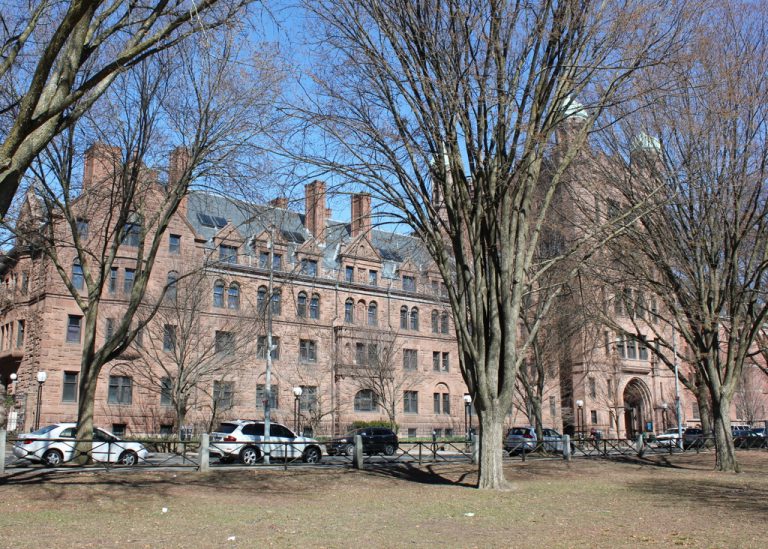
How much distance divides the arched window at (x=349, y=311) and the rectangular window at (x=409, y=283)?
5.35 m

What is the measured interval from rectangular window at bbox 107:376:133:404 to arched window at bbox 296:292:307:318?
12309 millimetres

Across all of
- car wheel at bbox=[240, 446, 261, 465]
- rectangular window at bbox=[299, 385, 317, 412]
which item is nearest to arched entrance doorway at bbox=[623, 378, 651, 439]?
rectangular window at bbox=[299, 385, 317, 412]

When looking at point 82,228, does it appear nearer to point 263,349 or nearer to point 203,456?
point 203,456

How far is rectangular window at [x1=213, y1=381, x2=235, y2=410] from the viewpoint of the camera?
4119 centimetres

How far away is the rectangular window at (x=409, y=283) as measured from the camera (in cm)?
5703

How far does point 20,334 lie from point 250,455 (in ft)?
76.1

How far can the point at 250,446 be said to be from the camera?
27.4 meters

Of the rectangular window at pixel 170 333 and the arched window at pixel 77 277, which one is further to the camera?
the arched window at pixel 77 277

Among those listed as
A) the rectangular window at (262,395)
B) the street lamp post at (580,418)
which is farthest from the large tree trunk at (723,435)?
the street lamp post at (580,418)

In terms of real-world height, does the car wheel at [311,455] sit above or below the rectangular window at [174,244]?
below

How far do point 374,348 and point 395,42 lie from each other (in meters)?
32.1

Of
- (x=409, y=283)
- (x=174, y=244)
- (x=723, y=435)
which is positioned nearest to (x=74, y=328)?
(x=174, y=244)

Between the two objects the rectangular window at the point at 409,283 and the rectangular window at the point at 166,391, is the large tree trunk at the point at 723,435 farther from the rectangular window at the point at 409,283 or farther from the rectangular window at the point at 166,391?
the rectangular window at the point at 409,283

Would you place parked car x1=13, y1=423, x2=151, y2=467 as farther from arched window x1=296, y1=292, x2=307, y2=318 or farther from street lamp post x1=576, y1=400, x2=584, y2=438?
street lamp post x1=576, y1=400, x2=584, y2=438
